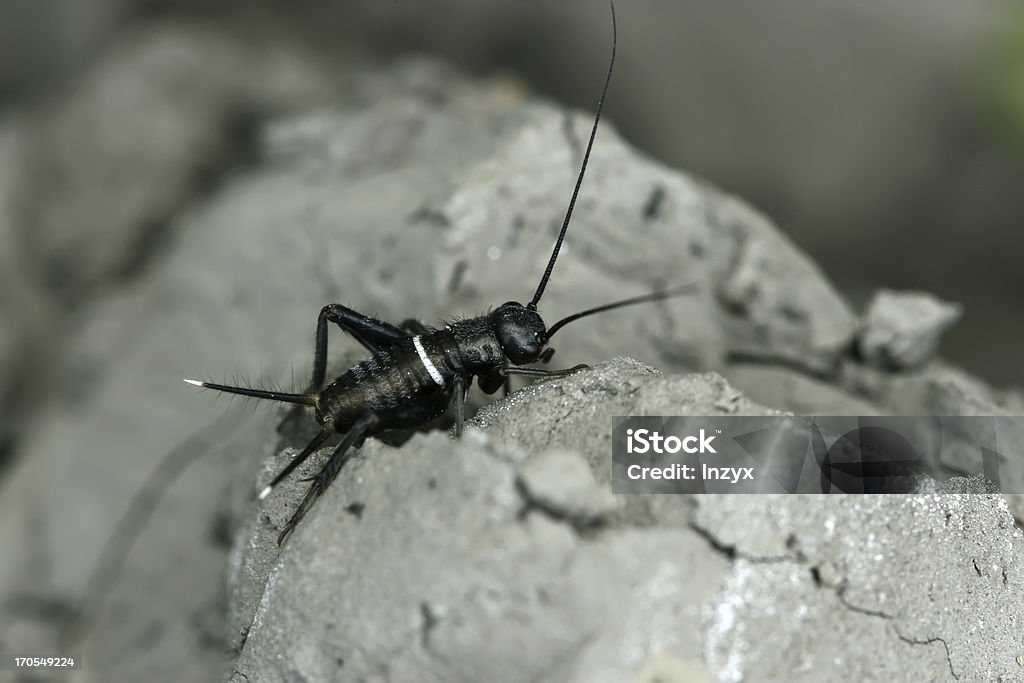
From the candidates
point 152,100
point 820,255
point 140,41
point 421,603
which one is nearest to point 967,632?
point 421,603

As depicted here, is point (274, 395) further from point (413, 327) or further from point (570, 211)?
point (570, 211)

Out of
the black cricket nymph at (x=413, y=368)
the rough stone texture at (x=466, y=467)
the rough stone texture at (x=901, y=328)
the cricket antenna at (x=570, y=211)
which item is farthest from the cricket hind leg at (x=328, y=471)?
the rough stone texture at (x=901, y=328)

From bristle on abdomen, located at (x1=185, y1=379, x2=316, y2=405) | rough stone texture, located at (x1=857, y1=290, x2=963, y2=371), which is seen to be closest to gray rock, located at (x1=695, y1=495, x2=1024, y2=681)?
rough stone texture, located at (x1=857, y1=290, x2=963, y2=371)

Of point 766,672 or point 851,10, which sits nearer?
point 766,672

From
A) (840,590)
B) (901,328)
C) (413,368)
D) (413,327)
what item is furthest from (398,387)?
(901,328)

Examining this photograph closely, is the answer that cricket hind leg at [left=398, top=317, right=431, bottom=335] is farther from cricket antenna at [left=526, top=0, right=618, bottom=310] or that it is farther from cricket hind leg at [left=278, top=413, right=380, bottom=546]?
cricket hind leg at [left=278, top=413, right=380, bottom=546]

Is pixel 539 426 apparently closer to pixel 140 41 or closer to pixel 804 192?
pixel 804 192

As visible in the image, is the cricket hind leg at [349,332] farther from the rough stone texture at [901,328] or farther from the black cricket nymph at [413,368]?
the rough stone texture at [901,328]
